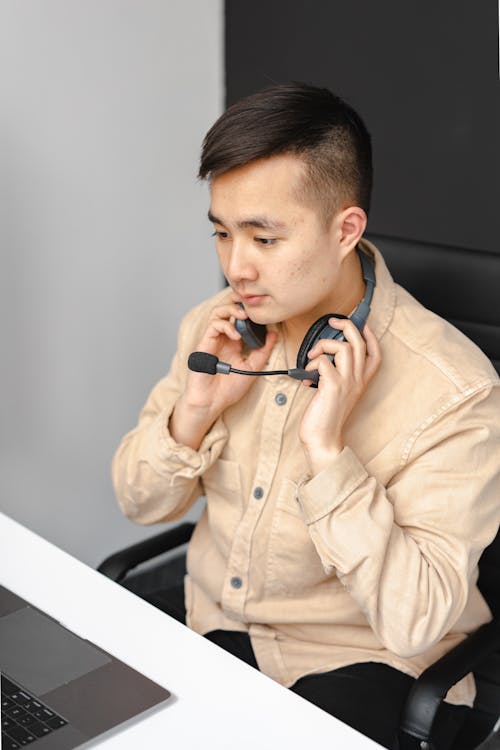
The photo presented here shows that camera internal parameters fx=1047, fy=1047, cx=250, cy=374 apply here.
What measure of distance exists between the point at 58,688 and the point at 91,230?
114 cm

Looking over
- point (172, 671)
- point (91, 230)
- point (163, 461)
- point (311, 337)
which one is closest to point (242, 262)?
point (311, 337)

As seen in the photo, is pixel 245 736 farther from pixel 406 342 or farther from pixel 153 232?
pixel 153 232

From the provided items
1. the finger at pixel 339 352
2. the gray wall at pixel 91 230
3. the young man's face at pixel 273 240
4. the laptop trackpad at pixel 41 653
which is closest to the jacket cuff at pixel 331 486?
the finger at pixel 339 352

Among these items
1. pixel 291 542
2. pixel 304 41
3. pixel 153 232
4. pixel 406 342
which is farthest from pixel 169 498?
pixel 304 41

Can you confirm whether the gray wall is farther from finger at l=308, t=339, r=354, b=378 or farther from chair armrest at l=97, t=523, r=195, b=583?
finger at l=308, t=339, r=354, b=378

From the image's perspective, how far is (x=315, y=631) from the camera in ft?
5.08

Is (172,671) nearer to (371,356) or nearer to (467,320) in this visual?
(371,356)

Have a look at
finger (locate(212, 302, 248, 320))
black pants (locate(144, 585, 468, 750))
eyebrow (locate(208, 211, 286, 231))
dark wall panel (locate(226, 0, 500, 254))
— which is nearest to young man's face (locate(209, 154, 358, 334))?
eyebrow (locate(208, 211, 286, 231))

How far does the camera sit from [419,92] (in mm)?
1802

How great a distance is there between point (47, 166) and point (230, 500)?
0.76 metres

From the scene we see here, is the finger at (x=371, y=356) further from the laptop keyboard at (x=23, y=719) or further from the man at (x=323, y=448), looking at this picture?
the laptop keyboard at (x=23, y=719)

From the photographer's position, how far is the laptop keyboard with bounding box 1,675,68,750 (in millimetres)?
1043

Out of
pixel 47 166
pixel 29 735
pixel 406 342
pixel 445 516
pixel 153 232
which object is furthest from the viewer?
pixel 153 232

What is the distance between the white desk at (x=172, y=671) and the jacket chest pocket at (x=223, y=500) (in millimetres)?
307
